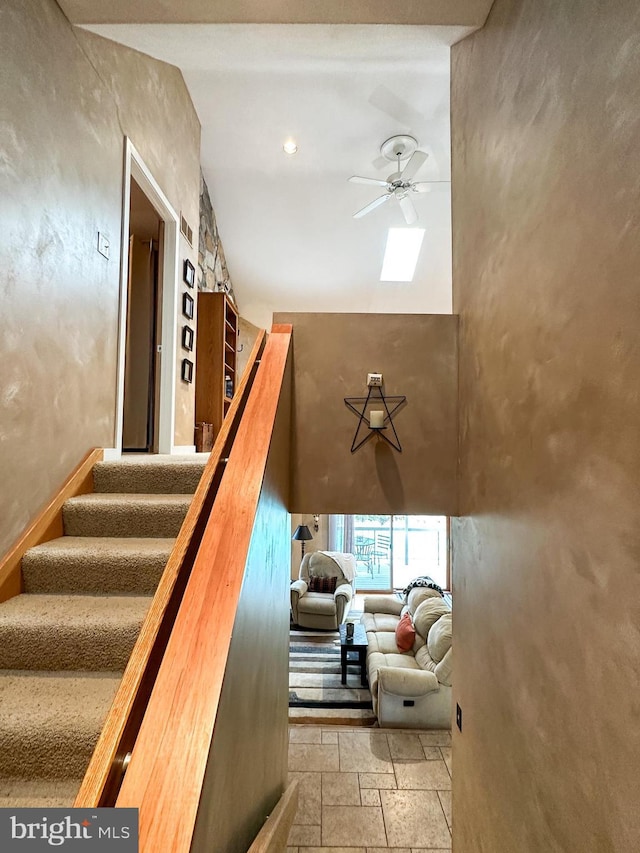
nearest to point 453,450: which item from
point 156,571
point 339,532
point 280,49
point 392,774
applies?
point 156,571

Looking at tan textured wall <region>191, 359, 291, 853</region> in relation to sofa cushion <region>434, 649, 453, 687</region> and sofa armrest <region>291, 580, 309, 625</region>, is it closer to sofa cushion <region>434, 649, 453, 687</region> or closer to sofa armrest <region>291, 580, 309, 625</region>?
sofa cushion <region>434, 649, 453, 687</region>

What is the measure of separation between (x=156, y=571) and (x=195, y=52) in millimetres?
2631

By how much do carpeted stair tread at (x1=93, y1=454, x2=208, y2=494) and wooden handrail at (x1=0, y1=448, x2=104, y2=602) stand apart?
72 millimetres

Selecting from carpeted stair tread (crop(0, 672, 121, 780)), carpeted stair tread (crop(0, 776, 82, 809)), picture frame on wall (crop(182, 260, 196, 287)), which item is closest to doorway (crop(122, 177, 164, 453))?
picture frame on wall (crop(182, 260, 196, 287))

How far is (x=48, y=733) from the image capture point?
4.29 feet

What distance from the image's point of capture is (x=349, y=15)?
2.06 m

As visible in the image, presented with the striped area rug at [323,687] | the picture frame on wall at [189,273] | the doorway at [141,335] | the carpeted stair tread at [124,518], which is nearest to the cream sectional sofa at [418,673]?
the striped area rug at [323,687]

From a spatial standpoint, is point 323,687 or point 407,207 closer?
point 407,207

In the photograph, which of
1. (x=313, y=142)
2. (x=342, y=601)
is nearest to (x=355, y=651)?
(x=342, y=601)

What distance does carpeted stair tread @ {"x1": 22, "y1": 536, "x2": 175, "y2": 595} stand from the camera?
1.85 metres

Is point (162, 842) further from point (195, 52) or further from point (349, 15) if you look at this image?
point (195, 52)

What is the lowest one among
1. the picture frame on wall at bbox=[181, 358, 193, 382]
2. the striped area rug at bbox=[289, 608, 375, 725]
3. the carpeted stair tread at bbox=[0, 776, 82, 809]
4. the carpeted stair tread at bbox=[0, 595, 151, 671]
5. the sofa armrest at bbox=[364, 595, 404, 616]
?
the striped area rug at bbox=[289, 608, 375, 725]

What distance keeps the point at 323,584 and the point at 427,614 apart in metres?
2.74

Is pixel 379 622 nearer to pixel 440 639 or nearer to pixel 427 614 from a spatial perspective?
pixel 427 614
